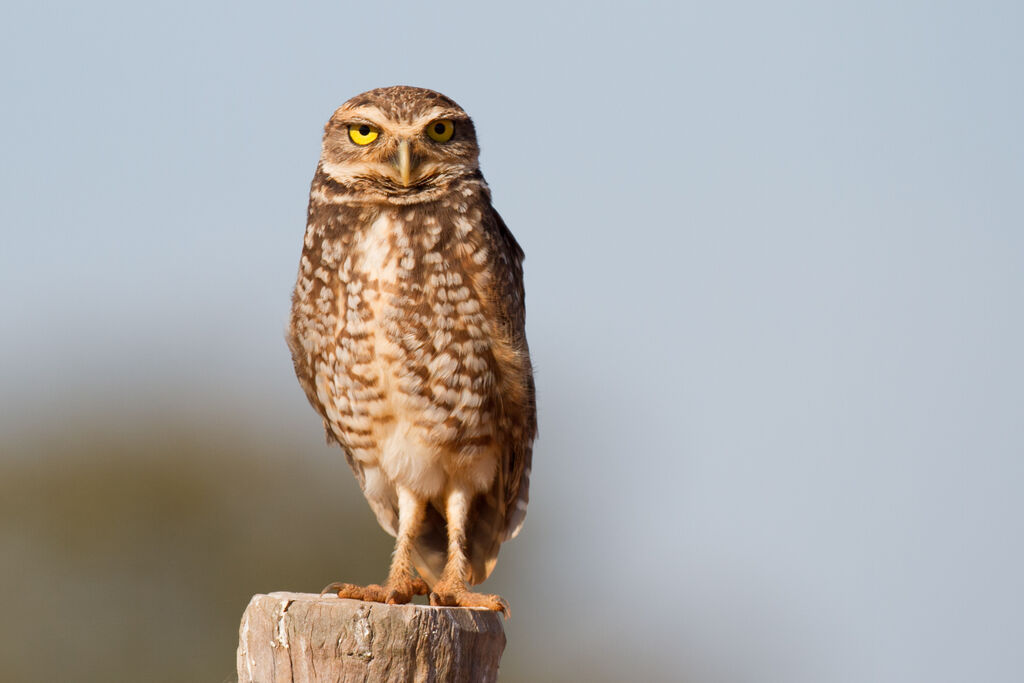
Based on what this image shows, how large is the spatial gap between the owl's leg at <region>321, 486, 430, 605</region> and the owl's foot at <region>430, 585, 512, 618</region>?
0.12m

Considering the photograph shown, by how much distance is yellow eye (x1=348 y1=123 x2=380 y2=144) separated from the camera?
4.20m

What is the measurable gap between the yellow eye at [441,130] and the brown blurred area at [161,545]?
34.7ft

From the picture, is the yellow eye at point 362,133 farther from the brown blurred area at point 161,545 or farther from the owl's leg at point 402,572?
the brown blurred area at point 161,545

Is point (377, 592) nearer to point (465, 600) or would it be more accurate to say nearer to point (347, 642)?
point (465, 600)

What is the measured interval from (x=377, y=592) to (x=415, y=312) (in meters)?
0.97

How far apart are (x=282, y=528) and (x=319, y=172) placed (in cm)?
1156

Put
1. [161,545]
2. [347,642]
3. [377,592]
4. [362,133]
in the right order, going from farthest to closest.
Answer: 1. [161,545]
2. [362,133]
3. [377,592]
4. [347,642]

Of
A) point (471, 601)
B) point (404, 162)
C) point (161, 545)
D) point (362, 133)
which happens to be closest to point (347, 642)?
point (471, 601)

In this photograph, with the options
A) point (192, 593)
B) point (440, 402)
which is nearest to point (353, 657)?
point (440, 402)

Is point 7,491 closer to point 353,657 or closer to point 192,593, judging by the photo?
point 192,593

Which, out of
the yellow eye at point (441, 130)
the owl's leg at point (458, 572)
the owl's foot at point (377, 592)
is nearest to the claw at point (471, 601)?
the owl's leg at point (458, 572)

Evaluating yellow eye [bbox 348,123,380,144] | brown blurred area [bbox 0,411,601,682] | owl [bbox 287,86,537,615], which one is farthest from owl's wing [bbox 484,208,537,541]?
brown blurred area [bbox 0,411,601,682]

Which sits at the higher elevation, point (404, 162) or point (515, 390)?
point (404, 162)

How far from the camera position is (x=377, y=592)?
Answer: 3.94 metres
